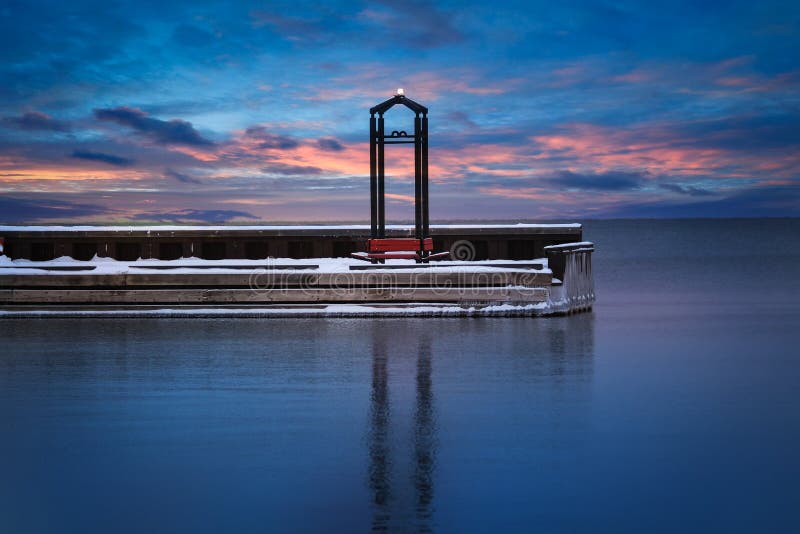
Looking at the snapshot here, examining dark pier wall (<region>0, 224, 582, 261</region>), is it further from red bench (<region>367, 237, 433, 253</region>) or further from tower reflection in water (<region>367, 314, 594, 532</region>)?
tower reflection in water (<region>367, 314, 594, 532</region>)

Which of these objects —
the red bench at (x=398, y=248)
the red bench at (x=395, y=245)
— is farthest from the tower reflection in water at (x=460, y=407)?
the red bench at (x=395, y=245)

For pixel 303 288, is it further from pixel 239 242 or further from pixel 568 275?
pixel 568 275

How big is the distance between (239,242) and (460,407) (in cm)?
1341

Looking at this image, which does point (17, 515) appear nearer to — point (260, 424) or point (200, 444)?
point (200, 444)

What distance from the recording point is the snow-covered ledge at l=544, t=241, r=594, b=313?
56.4ft

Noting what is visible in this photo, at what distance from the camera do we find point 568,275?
17531 mm

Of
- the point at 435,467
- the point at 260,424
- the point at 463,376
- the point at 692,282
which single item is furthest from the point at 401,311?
the point at 692,282

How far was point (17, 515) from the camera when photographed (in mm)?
5246

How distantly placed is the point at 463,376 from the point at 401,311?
6.94 m

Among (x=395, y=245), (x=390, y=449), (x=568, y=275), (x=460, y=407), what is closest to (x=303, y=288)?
(x=395, y=245)

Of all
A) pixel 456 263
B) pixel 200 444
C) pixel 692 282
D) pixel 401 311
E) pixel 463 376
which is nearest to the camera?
pixel 200 444

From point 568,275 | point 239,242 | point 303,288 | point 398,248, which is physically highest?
point 239,242

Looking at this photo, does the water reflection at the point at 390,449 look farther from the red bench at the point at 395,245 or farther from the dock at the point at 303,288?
the red bench at the point at 395,245

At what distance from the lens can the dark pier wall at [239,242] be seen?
1995 cm
